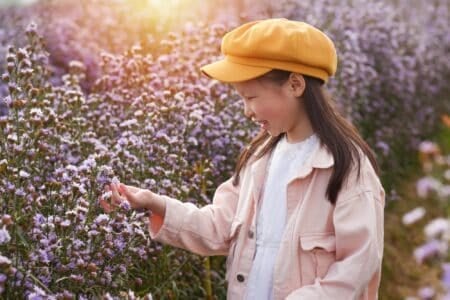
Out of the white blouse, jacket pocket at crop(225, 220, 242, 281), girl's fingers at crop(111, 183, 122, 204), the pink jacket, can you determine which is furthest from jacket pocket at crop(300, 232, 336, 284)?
girl's fingers at crop(111, 183, 122, 204)

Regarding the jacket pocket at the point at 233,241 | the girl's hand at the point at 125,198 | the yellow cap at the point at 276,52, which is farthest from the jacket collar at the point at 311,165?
the girl's hand at the point at 125,198

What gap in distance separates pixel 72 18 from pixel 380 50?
2621 mm

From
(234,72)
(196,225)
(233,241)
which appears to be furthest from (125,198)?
(234,72)

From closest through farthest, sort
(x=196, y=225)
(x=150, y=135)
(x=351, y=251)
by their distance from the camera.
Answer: (x=351, y=251) < (x=196, y=225) < (x=150, y=135)

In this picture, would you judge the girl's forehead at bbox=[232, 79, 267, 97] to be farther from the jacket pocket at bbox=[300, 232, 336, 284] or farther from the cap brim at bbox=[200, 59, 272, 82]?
the jacket pocket at bbox=[300, 232, 336, 284]

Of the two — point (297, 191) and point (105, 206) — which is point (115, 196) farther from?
point (297, 191)

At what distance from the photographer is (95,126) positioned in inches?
156

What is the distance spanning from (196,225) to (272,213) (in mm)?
273

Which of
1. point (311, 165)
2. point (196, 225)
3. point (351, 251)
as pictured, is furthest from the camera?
point (196, 225)

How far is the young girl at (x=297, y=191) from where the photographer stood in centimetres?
259

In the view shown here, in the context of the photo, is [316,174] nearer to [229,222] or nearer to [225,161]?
[229,222]

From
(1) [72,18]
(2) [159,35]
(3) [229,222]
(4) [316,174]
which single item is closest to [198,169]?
(3) [229,222]

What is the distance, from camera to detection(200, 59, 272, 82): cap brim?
262 centimetres

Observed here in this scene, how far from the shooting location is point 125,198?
8.96 feet
